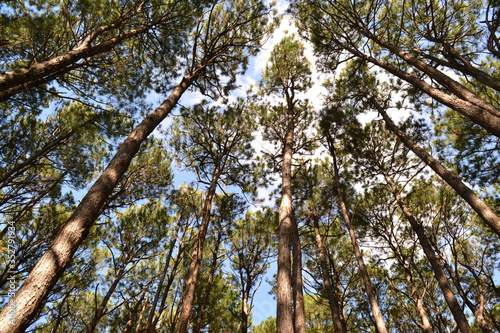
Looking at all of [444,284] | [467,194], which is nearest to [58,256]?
[467,194]

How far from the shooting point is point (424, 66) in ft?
19.6

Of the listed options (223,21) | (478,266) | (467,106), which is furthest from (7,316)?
(478,266)

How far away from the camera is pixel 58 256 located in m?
2.27

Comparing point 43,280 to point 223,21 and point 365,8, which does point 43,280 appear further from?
point 365,8

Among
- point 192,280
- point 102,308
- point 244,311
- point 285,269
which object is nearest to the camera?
point 285,269

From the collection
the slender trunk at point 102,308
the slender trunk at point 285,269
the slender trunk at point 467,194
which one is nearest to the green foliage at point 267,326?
the slender trunk at point 102,308

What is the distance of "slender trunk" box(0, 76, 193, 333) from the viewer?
73.1 inches

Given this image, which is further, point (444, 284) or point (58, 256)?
point (444, 284)

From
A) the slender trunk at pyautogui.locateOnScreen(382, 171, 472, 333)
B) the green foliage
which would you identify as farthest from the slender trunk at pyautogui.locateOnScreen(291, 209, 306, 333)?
the green foliage

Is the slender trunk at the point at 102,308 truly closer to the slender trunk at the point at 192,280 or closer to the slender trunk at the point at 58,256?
the slender trunk at the point at 192,280

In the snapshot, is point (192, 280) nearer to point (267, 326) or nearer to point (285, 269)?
point (285, 269)

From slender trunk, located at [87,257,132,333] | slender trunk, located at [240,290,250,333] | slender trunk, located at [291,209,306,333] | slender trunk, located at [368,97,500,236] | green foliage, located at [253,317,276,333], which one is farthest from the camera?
green foliage, located at [253,317,276,333]

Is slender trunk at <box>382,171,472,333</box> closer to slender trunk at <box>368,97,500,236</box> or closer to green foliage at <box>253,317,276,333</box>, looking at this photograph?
slender trunk at <box>368,97,500,236</box>

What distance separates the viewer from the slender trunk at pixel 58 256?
186 centimetres
